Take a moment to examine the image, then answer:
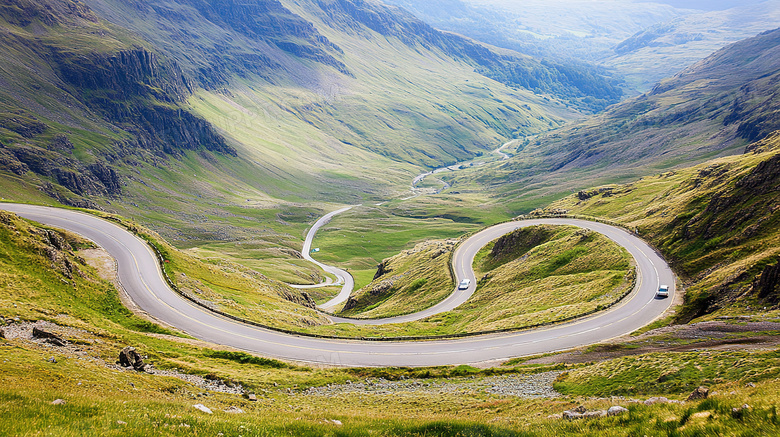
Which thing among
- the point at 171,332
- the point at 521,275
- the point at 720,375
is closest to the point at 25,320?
the point at 171,332

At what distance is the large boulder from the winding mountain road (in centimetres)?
1596

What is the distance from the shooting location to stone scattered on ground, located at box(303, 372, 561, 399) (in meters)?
35.5

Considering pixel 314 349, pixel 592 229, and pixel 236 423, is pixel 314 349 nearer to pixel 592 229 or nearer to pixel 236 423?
pixel 236 423

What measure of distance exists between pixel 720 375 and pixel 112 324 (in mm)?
59225

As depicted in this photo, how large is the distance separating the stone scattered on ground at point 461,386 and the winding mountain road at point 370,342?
631 centimetres

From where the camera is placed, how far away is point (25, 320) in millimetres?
37219

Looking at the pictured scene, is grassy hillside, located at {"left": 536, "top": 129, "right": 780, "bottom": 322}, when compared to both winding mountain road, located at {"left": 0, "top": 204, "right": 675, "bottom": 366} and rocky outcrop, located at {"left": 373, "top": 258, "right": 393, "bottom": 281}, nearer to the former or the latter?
winding mountain road, located at {"left": 0, "top": 204, "right": 675, "bottom": 366}

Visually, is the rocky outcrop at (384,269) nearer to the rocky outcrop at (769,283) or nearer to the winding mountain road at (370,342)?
the winding mountain road at (370,342)

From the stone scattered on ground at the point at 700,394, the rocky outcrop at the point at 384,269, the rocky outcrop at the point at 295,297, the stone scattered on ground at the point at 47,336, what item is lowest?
the rocky outcrop at the point at 295,297

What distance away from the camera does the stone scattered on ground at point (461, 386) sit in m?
35.5

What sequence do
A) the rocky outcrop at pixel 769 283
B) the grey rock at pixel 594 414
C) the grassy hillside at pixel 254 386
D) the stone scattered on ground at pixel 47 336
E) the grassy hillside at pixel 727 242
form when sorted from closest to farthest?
1. the grassy hillside at pixel 254 386
2. the grey rock at pixel 594 414
3. the stone scattered on ground at pixel 47 336
4. the rocky outcrop at pixel 769 283
5. the grassy hillside at pixel 727 242

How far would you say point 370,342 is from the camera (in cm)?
5581

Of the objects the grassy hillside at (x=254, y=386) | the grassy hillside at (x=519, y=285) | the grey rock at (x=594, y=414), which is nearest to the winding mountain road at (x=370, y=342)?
the grassy hillside at (x=519, y=285)

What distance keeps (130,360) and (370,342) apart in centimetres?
2943
